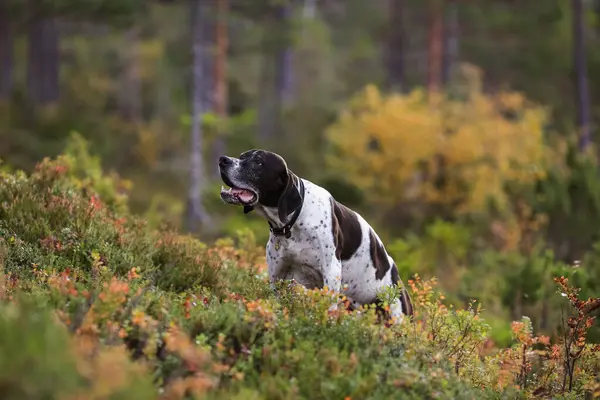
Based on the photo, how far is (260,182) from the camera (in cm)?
564

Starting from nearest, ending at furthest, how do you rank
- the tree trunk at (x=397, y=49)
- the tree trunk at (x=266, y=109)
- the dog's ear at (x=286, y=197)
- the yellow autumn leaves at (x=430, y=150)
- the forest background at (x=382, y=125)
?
the dog's ear at (x=286, y=197)
the forest background at (x=382, y=125)
the yellow autumn leaves at (x=430, y=150)
the tree trunk at (x=397, y=49)
the tree trunk at (x=266, y=109)

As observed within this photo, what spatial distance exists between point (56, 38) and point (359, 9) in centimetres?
1352

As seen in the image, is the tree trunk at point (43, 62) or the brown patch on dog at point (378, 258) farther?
the tree trunk at point (43, 62)

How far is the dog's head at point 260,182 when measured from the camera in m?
5.62

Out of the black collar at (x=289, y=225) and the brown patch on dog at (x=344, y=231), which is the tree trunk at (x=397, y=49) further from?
the black collar at (x=289, y=225)

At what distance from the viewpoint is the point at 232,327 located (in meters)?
4.78

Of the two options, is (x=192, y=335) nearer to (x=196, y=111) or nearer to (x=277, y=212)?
(x=277, y=212)

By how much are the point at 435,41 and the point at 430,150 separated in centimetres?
879

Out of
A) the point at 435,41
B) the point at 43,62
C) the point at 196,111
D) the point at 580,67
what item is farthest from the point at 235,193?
the point at 435,41

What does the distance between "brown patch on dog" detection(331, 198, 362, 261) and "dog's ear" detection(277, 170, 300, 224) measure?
1.13 feet

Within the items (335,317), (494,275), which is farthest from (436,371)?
(494,275)

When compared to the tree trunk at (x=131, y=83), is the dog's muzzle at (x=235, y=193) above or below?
above

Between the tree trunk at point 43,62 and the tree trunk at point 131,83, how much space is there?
→ 476 cm

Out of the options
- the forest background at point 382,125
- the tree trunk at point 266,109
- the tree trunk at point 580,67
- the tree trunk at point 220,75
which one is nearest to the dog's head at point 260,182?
the forest background at point 382,125
